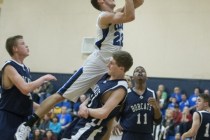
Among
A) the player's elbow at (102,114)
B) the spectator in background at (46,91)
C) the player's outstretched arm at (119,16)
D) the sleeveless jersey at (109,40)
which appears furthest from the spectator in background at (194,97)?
the player's elbow at (102,114)

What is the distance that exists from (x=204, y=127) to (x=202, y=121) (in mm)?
129

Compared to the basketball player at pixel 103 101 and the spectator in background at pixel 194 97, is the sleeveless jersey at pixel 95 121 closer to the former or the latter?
the basketball player at pixel 103 101

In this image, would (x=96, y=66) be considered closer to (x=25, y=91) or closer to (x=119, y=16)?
(x=119, y=16)

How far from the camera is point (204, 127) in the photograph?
7449 millimetres

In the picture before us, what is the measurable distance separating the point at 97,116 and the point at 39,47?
15.0 metres

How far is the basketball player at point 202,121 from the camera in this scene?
7.37 metres

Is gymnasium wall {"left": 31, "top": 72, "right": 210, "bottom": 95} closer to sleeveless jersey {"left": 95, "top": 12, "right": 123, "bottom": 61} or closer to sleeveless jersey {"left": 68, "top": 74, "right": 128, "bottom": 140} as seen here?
sleeveless jersey {"left": 95, "top": 12, "right": 123, "bottom": 61}

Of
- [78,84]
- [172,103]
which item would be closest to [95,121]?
[78,84]

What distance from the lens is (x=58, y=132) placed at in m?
14.7

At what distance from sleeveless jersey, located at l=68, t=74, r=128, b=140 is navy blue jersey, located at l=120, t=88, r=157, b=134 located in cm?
221

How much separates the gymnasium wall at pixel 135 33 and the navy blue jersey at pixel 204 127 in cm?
818

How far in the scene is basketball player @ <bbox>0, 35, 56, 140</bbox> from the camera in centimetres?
520

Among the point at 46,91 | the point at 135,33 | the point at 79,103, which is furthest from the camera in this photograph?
the point at 46,91

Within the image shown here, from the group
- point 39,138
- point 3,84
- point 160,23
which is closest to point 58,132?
point 39,138
